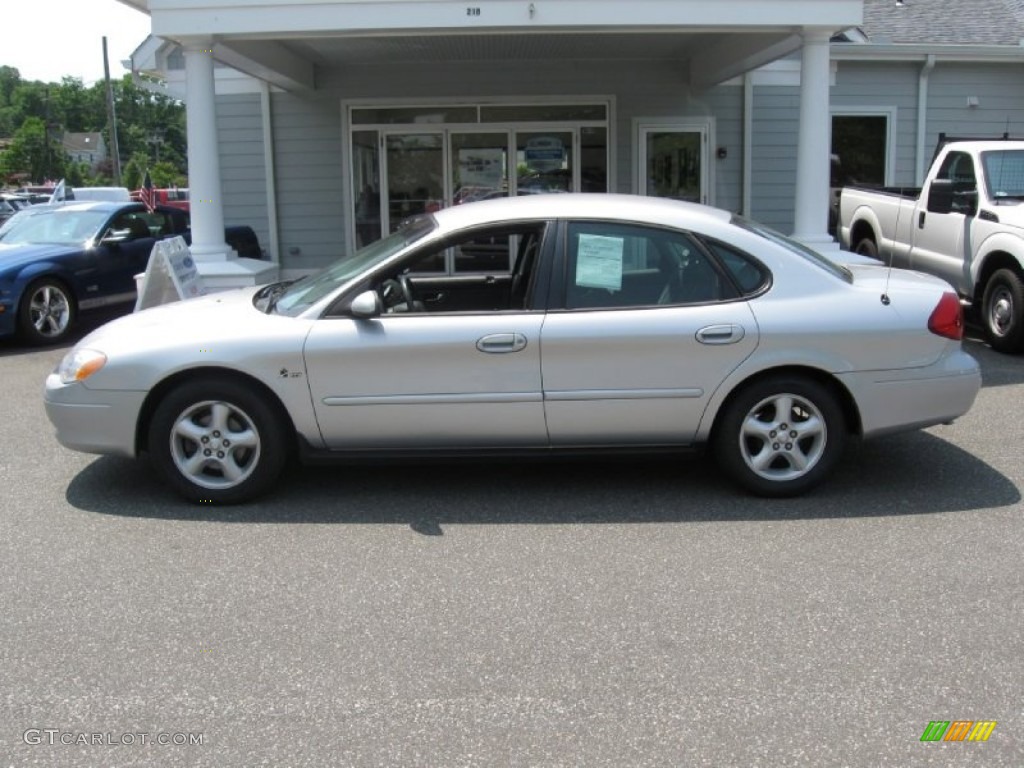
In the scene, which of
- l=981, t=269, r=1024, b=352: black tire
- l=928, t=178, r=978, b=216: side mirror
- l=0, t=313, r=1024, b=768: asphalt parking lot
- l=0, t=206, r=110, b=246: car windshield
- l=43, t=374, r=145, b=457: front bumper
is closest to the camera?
l=0, t=313, r=1024, b=768: asphalt parking lot

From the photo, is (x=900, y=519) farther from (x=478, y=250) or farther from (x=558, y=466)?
(x=478, y=250)

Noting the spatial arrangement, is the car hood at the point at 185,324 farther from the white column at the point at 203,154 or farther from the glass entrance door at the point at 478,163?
the glass entrance door at the point at 478,163

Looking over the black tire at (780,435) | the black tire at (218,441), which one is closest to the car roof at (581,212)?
the black tire at (780,435)

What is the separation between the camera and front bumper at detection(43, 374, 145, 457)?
5.21m

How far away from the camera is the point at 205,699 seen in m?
3.41

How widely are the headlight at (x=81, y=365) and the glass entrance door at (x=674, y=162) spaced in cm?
1034

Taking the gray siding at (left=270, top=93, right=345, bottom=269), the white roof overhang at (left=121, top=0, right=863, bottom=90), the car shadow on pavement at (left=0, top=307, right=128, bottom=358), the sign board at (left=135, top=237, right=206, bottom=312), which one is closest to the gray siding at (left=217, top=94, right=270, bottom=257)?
the gray siding at (left=270, top=93, right=345, bottom=269)

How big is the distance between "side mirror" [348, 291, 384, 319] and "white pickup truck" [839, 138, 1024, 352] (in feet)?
21.3

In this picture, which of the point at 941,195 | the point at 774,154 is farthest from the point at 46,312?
the point at 774,154

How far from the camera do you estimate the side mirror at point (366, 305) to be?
5.09 metres

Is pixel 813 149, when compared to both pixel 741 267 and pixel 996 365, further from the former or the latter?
pixel 741 267

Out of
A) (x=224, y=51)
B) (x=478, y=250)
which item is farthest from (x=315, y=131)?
(x=478, y=250)

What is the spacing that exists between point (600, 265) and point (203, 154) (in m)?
6.07

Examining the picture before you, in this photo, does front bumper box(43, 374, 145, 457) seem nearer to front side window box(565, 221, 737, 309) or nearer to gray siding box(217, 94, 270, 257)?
front side window box(565, 221, 737, 309)
